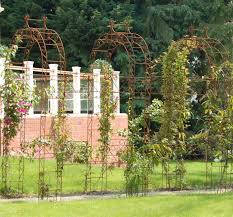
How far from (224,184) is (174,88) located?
249 centimetres

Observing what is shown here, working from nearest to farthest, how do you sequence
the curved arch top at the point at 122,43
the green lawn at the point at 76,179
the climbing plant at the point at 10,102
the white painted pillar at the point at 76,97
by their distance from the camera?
the climbing plant at the point at 10,102
the green lawn at the point at 76,179
the curved arch top at the point at 122,43
the white painted pillar at the point at 76,97

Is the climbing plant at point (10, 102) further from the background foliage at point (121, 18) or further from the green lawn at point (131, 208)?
the background foliage at point (121, 18)

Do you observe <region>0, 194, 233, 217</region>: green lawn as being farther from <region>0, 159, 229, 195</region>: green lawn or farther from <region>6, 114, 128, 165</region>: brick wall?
<region>6, 114, 128, 165</region>: brick wall

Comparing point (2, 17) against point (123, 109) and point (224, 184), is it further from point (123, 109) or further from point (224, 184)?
point (224, 184)

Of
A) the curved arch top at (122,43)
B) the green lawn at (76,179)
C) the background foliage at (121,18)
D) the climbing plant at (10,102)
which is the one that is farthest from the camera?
the background foliage at (121,18)

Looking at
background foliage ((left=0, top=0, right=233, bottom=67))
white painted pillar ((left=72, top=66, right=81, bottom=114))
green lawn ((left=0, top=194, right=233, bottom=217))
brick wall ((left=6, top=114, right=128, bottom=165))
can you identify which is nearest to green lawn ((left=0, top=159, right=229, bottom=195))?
brick wall ((left=6, top=114, right=128, bottom=165))

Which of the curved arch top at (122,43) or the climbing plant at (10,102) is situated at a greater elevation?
the curved arch top at (122,43)

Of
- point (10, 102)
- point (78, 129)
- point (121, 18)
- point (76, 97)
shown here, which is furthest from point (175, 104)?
point (121, 18)

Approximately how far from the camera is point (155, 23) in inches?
1224

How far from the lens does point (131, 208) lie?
11.1 meters

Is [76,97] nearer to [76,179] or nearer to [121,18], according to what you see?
[76,179]

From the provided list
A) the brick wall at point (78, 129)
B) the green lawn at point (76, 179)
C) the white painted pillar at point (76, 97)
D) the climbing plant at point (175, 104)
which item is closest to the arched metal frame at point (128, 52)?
the climbing plant at point (175, 104)

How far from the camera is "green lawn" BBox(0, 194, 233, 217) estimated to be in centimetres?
1055

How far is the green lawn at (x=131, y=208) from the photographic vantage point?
34.6ft
